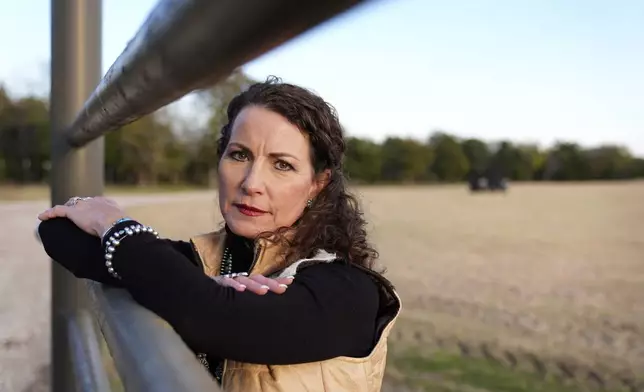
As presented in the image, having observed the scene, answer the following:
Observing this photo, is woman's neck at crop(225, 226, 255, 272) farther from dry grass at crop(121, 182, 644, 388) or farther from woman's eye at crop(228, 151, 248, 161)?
dry grass at crop(121, 182, 644, 388)

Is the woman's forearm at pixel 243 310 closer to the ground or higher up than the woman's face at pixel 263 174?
closer to the ground

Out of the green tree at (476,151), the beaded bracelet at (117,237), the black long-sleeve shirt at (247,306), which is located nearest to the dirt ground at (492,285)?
the black long-sleeve shirt at (247,306)

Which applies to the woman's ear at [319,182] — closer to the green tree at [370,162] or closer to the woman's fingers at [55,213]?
the woman's fingers at [55,213]

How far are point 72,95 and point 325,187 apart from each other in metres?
0.75

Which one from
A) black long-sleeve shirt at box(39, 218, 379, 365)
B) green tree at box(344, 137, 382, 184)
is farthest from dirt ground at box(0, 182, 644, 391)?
green tree at box(344, 137, 382, 184)

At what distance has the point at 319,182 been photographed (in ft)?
4.27

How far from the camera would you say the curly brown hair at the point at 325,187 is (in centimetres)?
121

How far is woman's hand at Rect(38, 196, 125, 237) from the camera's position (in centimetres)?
108

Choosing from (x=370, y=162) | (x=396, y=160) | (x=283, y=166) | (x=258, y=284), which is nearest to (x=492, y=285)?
(x=283, y=166)

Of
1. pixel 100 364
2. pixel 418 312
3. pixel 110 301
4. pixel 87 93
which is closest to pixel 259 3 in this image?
pixel 110 301

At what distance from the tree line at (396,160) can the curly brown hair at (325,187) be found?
3008 cm

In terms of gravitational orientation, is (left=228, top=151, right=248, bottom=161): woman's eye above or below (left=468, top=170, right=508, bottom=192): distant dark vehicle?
above

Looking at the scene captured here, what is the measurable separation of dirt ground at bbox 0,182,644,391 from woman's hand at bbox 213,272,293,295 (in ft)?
2.08

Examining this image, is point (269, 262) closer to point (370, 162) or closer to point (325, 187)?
point (325, 187)
